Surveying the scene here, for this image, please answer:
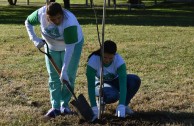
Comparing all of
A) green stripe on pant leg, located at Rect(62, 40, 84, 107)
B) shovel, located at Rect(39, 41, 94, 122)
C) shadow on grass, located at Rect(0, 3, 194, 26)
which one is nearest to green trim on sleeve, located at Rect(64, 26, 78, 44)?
green stripe on pant leg, located at Rect(62, 40, 84, 107)

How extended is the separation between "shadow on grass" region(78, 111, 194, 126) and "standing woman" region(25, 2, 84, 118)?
54 centimetres

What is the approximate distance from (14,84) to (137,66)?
2.43 meters

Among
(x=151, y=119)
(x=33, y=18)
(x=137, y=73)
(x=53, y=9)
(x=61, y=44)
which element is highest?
(x=53, y=9)

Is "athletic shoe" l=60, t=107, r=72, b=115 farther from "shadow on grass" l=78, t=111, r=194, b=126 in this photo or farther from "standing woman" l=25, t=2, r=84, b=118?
"shadow on grass" l=78, t=111, r=194, b=126

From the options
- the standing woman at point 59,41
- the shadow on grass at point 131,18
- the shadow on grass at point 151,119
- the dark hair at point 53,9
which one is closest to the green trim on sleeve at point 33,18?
the standing woman at point 59,41

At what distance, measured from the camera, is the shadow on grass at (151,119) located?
4.92m

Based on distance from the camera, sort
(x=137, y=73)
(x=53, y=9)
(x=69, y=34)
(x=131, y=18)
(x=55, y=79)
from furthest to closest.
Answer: (x=131, y=18) → (x=137, y=73) → (x=55, y=79) → (x=69, y=34) → (x=53, y=9)

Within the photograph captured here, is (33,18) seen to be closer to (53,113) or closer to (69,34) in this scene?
(69,34)

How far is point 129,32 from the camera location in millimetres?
13242

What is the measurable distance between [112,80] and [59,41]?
2.55 ft

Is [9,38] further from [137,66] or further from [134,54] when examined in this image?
[137,66]

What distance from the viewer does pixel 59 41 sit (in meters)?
4.97

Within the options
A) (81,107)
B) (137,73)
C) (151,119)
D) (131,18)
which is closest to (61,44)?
(81,107)

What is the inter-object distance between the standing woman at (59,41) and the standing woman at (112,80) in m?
0.25
